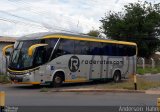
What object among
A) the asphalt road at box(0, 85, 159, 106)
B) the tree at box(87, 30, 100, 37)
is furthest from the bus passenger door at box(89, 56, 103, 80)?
the tree at box(87, 30, 100, 37)

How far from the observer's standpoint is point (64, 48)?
89.7ft

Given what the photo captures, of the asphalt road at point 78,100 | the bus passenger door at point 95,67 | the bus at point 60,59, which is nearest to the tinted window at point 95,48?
the bus at point 60,59

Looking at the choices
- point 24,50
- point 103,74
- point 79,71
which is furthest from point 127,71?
point 24,50

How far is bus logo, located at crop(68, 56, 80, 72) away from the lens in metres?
28.0

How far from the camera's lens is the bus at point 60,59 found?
26.0 metres

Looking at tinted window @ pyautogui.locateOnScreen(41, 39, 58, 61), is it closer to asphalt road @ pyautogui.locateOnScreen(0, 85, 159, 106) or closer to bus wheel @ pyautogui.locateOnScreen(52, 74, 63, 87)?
bus wheel @ pyautogui.locateOnScreen(52, 74, 63, 87)

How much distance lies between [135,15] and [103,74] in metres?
31.9

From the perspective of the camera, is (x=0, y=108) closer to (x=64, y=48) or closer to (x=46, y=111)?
(x=46, y=111)

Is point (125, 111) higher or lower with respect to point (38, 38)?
lower

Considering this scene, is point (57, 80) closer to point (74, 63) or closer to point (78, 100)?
point (74, 63)

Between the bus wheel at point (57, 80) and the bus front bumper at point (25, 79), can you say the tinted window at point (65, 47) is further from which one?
the bus front bumper at point (25, 79)

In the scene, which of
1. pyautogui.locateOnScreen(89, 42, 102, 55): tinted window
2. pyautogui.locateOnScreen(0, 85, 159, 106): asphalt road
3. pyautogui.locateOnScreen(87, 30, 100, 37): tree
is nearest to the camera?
pyautogui.locateOnScreen(0, 85, 159, 106): asphalt road

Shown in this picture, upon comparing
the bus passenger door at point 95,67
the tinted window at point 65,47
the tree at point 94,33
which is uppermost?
the tree at point 94,33

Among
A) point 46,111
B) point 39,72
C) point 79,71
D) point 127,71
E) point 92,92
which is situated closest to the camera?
point 46,111
